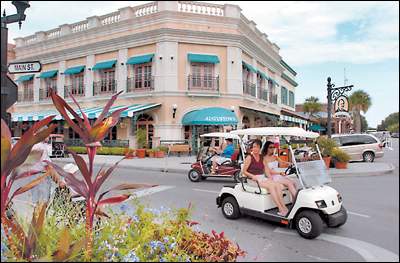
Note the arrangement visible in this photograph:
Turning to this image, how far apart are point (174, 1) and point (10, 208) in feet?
64.0

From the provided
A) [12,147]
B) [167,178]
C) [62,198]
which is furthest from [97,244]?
[167,178]

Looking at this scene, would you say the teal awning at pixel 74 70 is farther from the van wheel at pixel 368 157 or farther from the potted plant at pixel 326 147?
the van wheel at pixel 368 157

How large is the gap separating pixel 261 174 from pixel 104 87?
20.2 meters

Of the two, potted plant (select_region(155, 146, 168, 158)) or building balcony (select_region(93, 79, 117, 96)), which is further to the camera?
building balcony (select_region(93, 79, 117, 96))

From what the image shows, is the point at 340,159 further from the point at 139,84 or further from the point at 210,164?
the point at 139,84

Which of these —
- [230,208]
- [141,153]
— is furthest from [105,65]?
[230,208]

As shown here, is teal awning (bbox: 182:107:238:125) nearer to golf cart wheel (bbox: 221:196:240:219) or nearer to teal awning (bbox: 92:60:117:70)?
teal awning (bbox: 92:60:117:70)

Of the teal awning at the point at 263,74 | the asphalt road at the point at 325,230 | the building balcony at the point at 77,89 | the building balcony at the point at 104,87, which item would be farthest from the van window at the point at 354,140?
the building balcony at the point at 77,89

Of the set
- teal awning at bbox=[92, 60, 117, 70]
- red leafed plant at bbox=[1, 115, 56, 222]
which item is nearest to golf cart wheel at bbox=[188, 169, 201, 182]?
red leafed plant at bbox=[1, 115, 56, 222]

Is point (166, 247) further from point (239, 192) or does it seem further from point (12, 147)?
point (239, 192)

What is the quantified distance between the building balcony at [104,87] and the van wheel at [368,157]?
16598 mm

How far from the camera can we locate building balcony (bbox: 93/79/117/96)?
75.6 ft

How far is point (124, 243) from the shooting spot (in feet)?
8.93

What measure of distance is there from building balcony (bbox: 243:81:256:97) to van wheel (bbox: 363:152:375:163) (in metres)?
9.28
